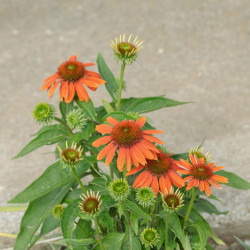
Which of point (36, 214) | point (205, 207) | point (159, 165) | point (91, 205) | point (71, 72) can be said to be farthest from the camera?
point (205, 207)

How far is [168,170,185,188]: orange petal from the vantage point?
129 cm

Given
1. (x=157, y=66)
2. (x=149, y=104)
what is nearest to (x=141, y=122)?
(x=149, y=104)

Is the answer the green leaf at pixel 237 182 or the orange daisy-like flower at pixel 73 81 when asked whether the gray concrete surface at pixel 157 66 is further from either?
the orange daisy-like flower at pixel 73 81

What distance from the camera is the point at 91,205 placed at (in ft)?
Result: 3.92

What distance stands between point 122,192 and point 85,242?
26 centimetres

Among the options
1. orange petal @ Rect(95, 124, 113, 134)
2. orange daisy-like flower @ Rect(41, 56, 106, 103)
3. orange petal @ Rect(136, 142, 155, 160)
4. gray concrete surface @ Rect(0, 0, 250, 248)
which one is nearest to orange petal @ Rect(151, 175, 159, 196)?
orange petal @ Rect(136, 142, 155, 160)

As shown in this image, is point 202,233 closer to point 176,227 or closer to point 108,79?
point 176,227

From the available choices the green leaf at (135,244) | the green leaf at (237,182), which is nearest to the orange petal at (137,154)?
the green leaf at (135,244)

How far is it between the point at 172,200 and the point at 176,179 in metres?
0.10

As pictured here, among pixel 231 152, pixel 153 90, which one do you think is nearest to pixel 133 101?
pixel 231 152

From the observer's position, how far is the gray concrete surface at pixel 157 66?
248 centimetres

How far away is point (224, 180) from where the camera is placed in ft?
4.15

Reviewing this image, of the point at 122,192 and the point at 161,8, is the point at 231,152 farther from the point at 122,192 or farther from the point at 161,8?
the point at 161,8

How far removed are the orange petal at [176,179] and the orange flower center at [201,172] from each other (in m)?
0.06
